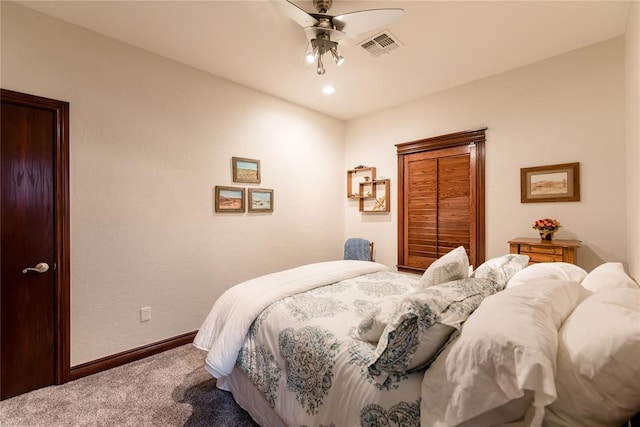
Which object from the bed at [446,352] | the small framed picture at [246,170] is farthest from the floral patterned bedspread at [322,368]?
the small framed picture at [246,170]

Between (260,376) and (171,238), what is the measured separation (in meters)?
1.77

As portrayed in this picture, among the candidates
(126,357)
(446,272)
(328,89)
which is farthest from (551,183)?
(126,357)

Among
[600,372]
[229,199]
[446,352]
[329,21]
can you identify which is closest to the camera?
[600,372]

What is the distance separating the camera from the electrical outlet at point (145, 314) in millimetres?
2625

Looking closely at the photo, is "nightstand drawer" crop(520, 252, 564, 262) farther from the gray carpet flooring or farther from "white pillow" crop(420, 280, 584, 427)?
the gray carpet flooring

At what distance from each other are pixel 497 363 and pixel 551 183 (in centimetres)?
273

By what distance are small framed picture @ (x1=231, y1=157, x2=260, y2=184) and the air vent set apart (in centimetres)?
175

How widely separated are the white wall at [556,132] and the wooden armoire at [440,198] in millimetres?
116

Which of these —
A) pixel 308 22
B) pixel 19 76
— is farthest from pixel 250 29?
pixel 19 76

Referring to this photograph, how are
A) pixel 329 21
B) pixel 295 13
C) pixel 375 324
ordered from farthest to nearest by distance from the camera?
pixel 329 21
pixel 295 13
pixel 375 324

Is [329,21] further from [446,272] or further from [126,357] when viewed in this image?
[126,357]

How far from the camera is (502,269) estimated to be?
1905 mm

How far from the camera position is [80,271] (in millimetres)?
2311

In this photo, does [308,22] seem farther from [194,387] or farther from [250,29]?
[194,387]
